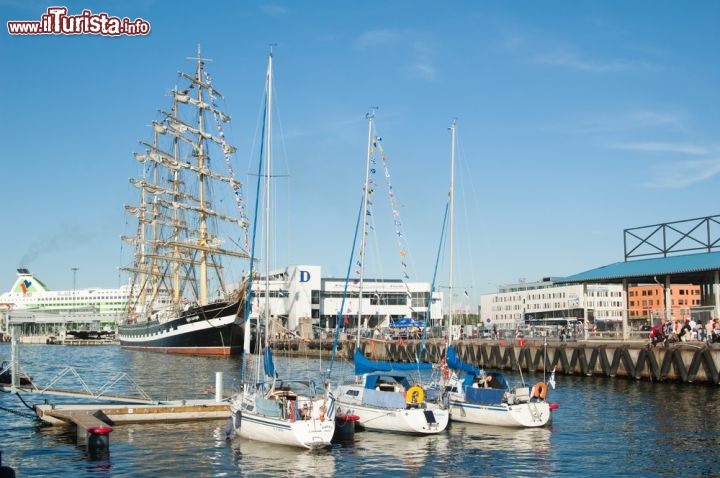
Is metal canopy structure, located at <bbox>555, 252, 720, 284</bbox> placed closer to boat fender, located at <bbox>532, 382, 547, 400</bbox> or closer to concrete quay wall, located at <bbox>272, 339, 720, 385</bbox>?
concrete quay wall, located at <bbox>272, 339, 720, 385</bbox>

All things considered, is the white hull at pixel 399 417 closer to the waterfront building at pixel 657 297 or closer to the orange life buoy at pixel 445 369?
the orange life buoy at pixel 445 369

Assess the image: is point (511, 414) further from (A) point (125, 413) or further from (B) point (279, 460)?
(A) point (125, 413)

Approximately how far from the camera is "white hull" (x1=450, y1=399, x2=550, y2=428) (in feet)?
103

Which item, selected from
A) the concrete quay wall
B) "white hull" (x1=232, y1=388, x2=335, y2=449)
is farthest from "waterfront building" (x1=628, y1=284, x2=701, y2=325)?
"white hull" (x1=232, y1=388, x2=335, y2=449)

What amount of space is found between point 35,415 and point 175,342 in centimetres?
6856

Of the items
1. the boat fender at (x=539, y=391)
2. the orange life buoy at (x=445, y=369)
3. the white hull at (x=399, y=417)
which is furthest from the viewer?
the orange life buoy at (x=445, y=369)

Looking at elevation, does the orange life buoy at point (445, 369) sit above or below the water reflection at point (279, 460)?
above

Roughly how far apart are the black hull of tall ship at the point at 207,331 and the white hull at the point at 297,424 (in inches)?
2557

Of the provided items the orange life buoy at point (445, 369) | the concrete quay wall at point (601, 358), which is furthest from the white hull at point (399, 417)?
the concrete quay wall at point (601, 358)

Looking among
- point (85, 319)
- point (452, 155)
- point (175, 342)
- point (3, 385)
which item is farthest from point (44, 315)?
point (452, 155)

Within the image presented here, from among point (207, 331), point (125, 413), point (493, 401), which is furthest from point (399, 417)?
point (207, 331)

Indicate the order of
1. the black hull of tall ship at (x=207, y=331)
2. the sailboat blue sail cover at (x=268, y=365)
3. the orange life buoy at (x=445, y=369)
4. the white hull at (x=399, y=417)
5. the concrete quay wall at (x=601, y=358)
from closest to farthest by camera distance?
the white hull at (x=399, y=417)
the sailboat blue sail cover at (x=268, y=365)
the orange life buoy at (x=445, y=369)
the concrete quay wall at (x=601, y=358)
the black hull of tall ship at (x=207, y=331)

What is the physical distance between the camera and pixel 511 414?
31438 millimetres

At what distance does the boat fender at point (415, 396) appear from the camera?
30.2m
